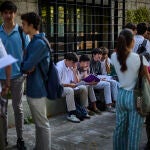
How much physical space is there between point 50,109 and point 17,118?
1949 millimetres

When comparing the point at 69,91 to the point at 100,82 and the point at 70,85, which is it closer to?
the point at 70,85

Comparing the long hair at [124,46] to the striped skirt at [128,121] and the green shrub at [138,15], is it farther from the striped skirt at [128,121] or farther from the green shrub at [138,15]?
the green shrub at [138,15]

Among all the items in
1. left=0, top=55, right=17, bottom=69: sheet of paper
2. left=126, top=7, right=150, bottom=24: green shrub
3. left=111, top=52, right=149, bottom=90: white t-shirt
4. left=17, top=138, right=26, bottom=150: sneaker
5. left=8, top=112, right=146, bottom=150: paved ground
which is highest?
left=126, top=7, right=150, bottom=24: green shrub

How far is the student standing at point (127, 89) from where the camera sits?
4320mm

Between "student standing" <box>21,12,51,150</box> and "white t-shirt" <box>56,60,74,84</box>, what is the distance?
2.42 metres

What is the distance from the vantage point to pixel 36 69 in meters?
4.68

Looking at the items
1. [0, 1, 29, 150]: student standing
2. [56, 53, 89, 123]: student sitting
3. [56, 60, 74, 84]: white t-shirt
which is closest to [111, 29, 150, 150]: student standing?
[0, 1, 29, 150]: student standing

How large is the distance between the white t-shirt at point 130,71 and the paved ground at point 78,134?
160 centimetres

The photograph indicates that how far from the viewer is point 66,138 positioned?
239 inches

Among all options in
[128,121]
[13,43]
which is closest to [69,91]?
[13,43]

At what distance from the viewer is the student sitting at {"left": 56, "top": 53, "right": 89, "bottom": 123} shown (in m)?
7.12

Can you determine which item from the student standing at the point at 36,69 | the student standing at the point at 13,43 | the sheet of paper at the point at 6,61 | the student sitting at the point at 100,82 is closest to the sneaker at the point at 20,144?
the student standing at the point at 13,43

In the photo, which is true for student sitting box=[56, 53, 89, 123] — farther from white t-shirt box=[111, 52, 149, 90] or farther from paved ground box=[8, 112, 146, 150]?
white t-shirt box=[111, 52, 149, 90]

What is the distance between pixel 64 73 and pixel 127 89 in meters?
2.86
